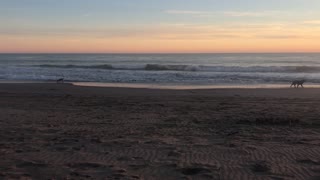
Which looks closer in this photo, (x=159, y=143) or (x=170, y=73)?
(x=159, y=143)

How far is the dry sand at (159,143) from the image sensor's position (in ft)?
18.4

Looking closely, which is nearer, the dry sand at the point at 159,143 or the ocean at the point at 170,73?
the dry sand at the point at 159,143

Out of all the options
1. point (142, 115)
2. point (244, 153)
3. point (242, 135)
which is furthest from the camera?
point (142, 115)

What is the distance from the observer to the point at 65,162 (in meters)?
6.00

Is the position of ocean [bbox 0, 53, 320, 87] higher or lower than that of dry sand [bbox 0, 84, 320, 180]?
lower

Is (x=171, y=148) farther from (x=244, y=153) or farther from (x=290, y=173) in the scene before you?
(x=290, y=173)

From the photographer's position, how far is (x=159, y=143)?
7.32 meters

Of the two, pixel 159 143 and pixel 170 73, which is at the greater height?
Answer: pixel 159 143

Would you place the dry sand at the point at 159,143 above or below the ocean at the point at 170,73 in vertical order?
above

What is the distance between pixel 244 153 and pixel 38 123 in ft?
17.3

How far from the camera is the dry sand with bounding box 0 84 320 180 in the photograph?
220 inches

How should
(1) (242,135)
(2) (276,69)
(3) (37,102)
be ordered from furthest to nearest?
(2) (276,69) → (3) (37,102) → (1) (242,135)

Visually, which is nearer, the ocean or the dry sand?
the dry sand

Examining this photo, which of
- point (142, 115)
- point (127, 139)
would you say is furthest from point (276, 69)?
point (127, 139)
